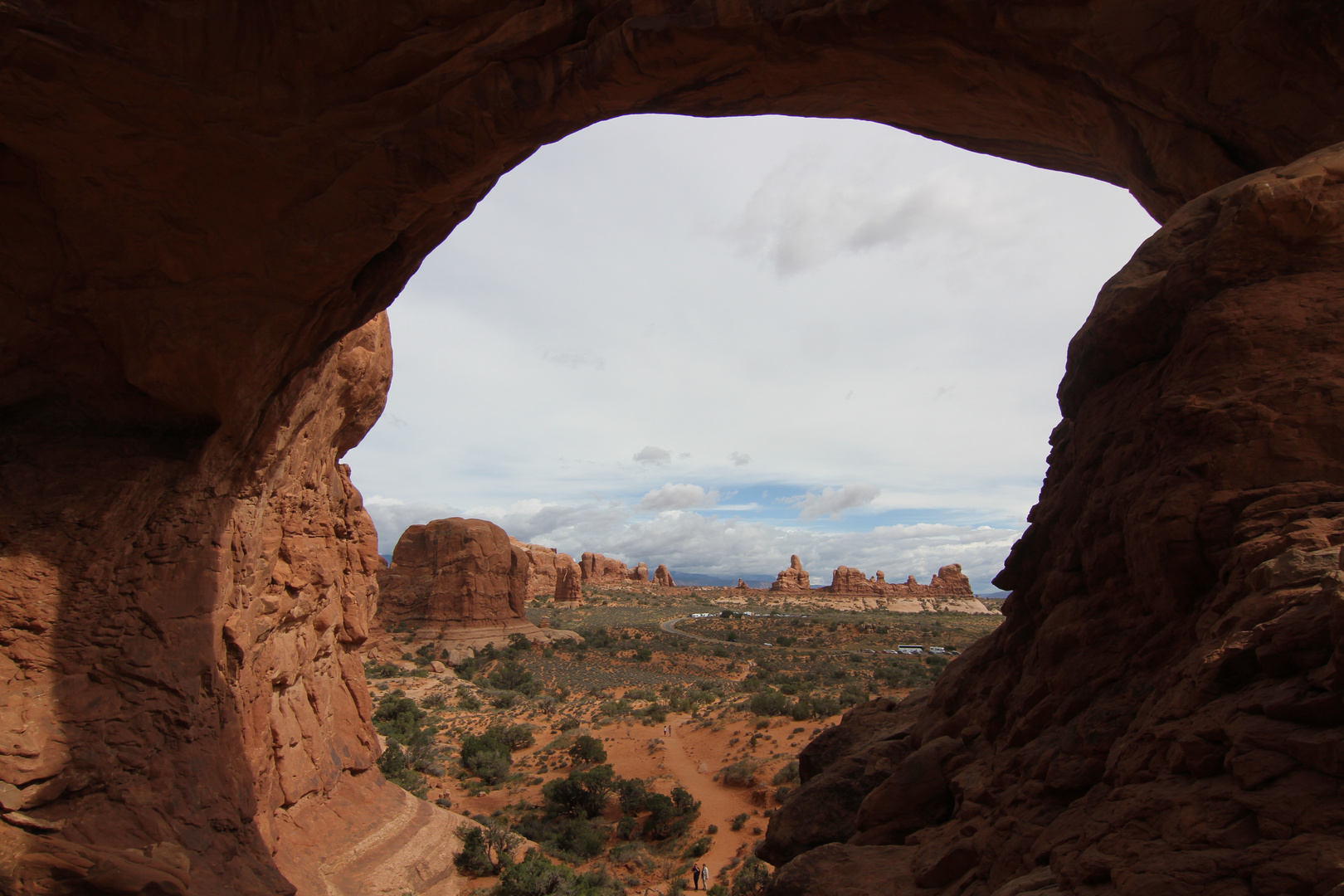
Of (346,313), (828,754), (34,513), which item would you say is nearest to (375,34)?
(346,313)

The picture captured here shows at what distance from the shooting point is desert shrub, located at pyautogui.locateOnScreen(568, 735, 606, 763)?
66.5 feet

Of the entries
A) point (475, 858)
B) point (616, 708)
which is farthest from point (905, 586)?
point (475, 858)

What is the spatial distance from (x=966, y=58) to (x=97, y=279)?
961 cm

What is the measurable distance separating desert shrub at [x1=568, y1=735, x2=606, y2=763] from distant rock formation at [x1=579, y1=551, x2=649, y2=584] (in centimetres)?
7032

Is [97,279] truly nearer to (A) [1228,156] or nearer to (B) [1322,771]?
(B) [1322,771]

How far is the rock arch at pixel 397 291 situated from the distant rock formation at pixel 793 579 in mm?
89521

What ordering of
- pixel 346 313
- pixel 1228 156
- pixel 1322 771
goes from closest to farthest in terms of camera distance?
pixel 1322 771
pixel 1228 156
pixel 346 313

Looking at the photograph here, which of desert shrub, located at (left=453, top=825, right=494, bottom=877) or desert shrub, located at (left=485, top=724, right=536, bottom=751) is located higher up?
desert shrub, located at (left=453, top=825, right=494, bottom=877)

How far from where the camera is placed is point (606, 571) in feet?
314

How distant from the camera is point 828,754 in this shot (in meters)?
8.55

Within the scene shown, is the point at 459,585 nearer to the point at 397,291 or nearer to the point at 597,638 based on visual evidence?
the point at 597,638

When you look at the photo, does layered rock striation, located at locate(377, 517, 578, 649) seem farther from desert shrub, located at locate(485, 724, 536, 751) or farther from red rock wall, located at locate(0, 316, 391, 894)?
red rock wall, located at locate(0, 316, 391, 894)

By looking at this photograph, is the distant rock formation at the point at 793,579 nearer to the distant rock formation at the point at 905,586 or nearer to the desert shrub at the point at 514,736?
the distant rock formation at the point at 905,586

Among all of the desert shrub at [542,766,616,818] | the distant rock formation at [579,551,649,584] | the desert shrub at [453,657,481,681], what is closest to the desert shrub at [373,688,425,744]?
the desert shrub at [453,657,481,681]
